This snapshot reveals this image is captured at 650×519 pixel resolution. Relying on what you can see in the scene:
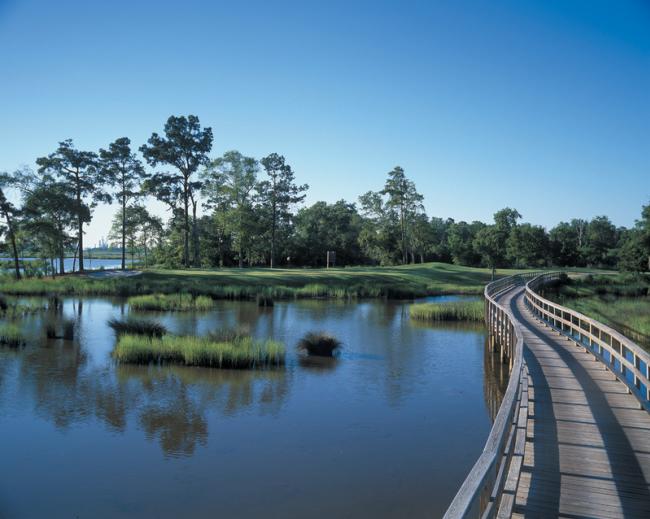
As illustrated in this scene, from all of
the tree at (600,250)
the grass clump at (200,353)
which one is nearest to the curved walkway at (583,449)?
the grass clump at (200,353)

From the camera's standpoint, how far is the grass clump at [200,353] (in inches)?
655

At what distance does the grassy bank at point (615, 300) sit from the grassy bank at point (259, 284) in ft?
28.0

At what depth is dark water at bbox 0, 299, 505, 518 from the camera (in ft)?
27.6

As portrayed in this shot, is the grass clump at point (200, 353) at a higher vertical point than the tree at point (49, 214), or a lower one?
lower

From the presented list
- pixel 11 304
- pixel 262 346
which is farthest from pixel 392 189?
pixel 262 346

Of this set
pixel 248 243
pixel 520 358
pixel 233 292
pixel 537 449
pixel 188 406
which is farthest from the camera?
pixel 248 243

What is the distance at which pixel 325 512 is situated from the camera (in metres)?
8.02

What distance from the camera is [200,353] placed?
54.6 feet

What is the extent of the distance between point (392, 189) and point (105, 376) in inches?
2398

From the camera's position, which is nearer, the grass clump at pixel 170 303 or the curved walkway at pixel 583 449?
the curved walkway at pixel 583 449

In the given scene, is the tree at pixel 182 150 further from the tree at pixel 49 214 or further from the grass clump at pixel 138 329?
the grass clump at pixel 138 329

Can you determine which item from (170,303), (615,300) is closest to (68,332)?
(170,303)

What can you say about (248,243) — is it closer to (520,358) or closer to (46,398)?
(46,398)

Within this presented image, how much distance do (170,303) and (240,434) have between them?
2107 cm
